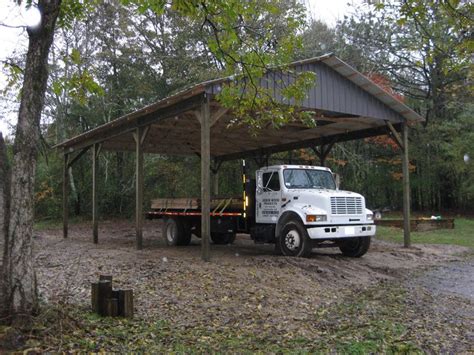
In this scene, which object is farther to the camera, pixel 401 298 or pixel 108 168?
pixel 108 168

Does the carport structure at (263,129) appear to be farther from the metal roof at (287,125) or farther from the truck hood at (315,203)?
the truck hood at (315,203)

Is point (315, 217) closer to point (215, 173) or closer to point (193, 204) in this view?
point (193, 204)

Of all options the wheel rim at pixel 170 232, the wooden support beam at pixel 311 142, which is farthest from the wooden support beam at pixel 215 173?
the wheel rim at pixel 170 232

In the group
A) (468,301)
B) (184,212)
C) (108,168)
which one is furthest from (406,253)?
(108,168)

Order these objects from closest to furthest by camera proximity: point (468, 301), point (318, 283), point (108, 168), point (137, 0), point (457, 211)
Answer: point (137, 0) → point (468, 301) → point (318, 283) → point (108, 168) → point (457, 211)

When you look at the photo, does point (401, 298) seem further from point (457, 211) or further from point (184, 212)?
point (457, 211)

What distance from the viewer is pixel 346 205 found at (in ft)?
37.7

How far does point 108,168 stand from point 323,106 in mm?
18792

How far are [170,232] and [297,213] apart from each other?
5.87 meters

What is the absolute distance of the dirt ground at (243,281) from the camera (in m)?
6.41

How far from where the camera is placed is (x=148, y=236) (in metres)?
20.0

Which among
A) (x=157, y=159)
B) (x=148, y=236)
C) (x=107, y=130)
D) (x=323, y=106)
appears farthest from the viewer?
(x=157, y=159)

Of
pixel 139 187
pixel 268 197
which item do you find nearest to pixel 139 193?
pixel 139 187

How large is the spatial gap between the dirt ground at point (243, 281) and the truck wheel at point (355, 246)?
30cm
